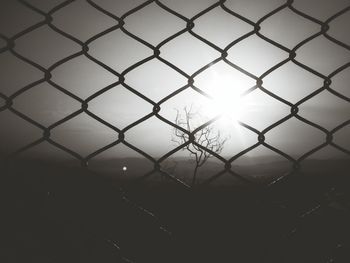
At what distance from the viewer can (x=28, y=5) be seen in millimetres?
1114

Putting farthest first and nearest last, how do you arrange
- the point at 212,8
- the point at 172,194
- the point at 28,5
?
1. the point at 172,194
2. the point at 212,8
3. the point at 28,5

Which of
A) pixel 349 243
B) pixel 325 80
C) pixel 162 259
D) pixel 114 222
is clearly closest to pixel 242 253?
pixel 162 259

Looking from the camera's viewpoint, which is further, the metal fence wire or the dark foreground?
the dark foreground

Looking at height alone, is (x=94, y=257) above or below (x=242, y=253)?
below

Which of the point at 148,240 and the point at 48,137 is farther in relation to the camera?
the point at 148,240

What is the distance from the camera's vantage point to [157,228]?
11.3ft

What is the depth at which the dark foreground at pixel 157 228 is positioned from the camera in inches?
Answer: 65.7

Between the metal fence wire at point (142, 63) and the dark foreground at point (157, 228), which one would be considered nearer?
the metal fence wire at point (142, 63)

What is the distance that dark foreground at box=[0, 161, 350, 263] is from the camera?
65.7 inches

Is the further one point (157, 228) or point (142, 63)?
point (157, 228)

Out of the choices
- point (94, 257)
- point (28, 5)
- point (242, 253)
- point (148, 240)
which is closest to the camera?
point (28, 5)

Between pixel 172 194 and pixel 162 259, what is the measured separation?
9.62 metres

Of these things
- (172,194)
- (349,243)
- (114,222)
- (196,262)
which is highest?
(172,194)

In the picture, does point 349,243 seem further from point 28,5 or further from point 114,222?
point 114,222
